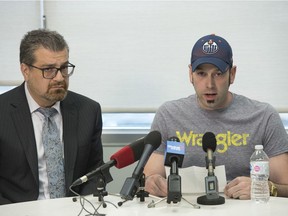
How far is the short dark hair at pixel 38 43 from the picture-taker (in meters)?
2.89

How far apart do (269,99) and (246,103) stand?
81cm

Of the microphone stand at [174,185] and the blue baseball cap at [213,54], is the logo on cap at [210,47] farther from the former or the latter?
the microphone stand at [174,185]

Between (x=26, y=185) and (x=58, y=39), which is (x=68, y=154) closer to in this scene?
(x=26, y=185)

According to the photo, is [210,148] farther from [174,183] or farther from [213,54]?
[213,54]

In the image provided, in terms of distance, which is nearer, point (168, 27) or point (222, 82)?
A: point (222, 82)

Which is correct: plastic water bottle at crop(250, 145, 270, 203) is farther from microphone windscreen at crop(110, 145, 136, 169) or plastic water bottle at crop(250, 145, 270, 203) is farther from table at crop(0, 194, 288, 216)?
microphone windscreen at crop(110, 145, 136, 169)

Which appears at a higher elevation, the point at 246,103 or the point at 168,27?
the point at 168,27

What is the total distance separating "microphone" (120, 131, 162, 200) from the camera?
1848mm

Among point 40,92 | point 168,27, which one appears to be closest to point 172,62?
point 168,27

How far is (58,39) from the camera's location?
2920 mm

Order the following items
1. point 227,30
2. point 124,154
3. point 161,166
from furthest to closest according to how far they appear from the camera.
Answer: point 227,30 < point 161,166 < point 124,154

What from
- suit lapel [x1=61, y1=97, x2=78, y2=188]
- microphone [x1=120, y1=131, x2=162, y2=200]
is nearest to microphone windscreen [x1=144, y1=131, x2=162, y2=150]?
microphone [x1=120, y1=131, x2=162, y2=200]

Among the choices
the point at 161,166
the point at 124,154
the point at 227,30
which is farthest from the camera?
the point at 227,30

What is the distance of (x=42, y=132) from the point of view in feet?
9.49
